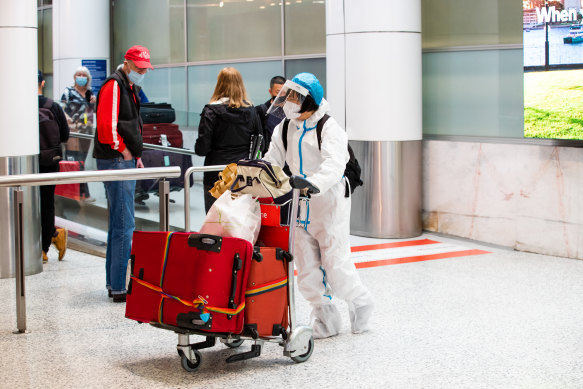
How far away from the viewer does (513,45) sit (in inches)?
334

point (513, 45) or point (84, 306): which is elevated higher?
point (513, 45)

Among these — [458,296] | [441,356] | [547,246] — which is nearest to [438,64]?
[547,246]

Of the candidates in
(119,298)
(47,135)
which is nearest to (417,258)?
(119,298)

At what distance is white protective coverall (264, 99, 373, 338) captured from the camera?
519cm

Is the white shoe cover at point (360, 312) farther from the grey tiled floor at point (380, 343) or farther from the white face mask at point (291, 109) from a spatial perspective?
the white face mask at point (291, 109)

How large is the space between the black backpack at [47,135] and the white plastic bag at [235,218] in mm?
3530

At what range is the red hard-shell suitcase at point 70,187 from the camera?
9.35 metres

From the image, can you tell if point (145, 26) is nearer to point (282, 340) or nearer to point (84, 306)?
point (84, 306)

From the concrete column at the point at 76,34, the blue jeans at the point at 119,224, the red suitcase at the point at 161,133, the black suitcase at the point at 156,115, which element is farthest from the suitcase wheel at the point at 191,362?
the concrete column at the point at 76,34

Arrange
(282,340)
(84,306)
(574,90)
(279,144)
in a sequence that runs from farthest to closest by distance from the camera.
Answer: (574,90) → (84,306) → (279,144) → (282,340)

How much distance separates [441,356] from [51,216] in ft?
14.7

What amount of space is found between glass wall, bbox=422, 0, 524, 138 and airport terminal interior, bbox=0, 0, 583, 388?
17 mm

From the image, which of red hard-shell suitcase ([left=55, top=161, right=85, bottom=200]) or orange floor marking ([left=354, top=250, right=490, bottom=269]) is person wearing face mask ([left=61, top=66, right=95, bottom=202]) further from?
orange floor marking ([left=354, top=250, right=490, bottom=269])

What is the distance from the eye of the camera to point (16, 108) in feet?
23.0
